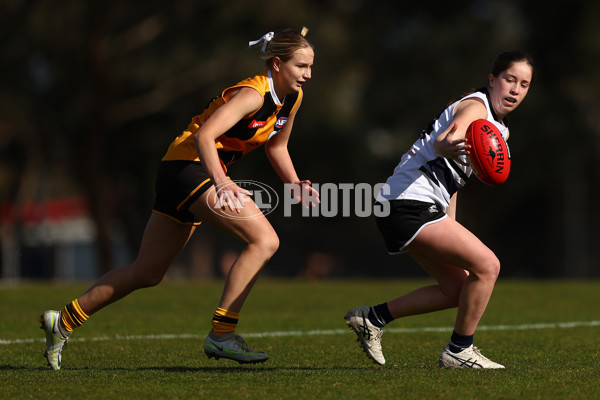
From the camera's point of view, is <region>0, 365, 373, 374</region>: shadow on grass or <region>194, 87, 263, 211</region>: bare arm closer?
<region>194, 87, 263, 211</region>: bare arm

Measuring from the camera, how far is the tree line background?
87.7ft

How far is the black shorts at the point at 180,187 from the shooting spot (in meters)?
5.99

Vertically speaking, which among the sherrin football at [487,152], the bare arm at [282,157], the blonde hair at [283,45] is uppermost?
the blonde hair at [283,45]

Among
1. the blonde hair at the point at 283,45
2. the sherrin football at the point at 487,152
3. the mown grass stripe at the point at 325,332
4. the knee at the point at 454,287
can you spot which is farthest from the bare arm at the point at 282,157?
the mown grass stripe at the point at 325,332

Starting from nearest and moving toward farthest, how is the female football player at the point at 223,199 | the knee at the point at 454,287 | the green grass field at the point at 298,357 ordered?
the green grass field at the point at 298,357 < the female football player at the point at 223,199 < the knee at the point at 454,287

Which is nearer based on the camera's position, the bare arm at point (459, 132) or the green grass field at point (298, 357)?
the green grass field at point (298, 357)

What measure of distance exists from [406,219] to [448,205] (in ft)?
→ 1.24

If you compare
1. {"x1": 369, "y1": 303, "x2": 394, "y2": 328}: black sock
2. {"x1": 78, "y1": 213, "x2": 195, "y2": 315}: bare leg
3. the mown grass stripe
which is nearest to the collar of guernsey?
{"x1": 78, "y1": 213, "x2": 195, "y2": 315}: bare leg

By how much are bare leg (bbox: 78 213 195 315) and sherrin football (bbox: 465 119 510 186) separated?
1.79 meters

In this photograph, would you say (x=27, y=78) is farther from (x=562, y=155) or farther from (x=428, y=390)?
(x=428, y=390)

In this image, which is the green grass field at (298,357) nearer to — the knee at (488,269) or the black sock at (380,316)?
the black sock at (380,316)

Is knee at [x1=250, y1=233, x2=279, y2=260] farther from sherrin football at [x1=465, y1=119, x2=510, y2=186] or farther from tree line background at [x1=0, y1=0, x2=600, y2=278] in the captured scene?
tree line background at [x1=0, y1=0, x2=600, y2=278]

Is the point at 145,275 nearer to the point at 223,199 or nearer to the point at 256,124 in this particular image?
the point at 223,199

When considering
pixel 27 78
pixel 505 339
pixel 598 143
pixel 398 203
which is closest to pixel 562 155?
pixel 598 143
